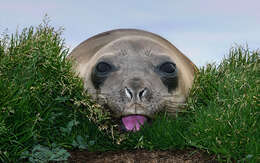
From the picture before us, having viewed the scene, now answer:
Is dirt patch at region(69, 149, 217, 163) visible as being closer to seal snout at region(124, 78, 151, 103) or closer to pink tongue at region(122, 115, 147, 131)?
pink tongue at region(122, 115, 147, 131)

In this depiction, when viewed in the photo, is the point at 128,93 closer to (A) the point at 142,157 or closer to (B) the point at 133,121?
(B) the point at 133,121

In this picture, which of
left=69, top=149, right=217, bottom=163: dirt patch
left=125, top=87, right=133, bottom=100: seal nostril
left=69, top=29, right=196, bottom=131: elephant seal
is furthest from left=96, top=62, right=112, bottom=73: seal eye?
left=69, top=149, right=217, bottom=163: dirt patch

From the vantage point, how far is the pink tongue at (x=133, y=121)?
4.60 meters

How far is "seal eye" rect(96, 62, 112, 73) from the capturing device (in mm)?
4750

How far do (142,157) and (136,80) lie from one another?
85 centimetres

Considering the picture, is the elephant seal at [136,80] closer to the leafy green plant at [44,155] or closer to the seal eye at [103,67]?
the seal eye at [103,67]

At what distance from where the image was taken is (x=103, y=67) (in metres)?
4.76

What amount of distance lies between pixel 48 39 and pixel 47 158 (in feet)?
5.82

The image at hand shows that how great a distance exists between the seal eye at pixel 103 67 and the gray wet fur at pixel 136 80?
44mm

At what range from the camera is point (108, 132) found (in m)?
4.66

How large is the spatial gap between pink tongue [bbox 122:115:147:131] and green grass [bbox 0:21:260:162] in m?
0.11

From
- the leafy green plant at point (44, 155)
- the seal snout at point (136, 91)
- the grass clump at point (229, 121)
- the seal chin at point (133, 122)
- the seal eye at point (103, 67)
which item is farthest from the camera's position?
Result: the seal eye at point (103, 67)

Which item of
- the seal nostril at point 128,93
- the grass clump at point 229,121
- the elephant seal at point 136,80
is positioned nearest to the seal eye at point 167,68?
the elephant seal at point 136,80

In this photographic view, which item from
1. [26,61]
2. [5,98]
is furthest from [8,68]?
[5,98]
